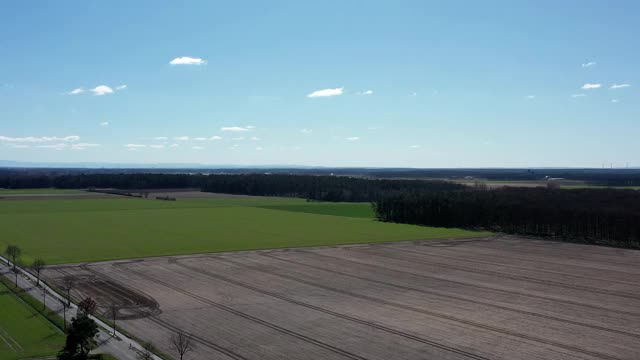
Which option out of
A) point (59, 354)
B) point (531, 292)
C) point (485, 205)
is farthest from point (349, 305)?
point (485, 205)

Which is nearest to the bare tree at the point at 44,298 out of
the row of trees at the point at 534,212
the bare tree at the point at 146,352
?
the bare tree at the point at 146,352

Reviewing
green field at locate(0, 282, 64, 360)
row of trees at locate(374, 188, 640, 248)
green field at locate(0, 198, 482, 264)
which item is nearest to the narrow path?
green field at locate(0, 282, 64, 360)

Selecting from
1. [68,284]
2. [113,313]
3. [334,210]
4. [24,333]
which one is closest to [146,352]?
[113,313]

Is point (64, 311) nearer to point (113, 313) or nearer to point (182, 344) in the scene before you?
point (113, 313)

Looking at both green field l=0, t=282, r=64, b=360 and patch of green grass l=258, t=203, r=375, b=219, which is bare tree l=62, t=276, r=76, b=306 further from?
patch of green grass l=258, t=203, r=375, b=219

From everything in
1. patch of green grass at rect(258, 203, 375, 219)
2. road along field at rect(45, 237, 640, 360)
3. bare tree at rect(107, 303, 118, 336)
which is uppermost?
patch of green grass at rect(258, 203, 375, 219)

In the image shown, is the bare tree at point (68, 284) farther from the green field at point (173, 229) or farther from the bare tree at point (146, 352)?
the bare tree at point (146, 352)
